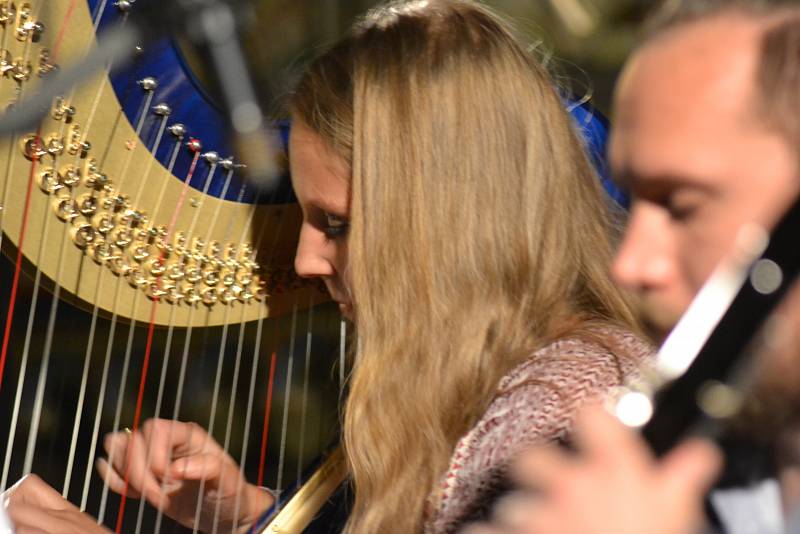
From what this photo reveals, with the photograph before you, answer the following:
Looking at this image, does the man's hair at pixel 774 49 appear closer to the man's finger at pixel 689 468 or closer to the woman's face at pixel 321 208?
the man's finger at pixel 689 468

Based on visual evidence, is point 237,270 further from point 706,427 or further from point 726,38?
point 706,427

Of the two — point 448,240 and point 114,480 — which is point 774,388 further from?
point 114,480

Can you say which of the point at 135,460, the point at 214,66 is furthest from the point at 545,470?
the point at 135,460

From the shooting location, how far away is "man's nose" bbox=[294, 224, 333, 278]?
1303 mm

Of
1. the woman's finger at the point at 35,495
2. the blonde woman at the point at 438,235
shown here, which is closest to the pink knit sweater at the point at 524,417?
the blonde woman at the point at 438,235

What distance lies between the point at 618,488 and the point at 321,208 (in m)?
0.78

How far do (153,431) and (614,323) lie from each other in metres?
0.49

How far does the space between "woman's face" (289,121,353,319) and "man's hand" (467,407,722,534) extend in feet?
2.46

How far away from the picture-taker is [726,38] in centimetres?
80

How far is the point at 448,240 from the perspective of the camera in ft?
4.07

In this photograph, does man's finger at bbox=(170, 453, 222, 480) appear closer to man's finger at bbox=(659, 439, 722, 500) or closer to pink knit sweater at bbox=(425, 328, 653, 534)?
pink knit sweater at bbox=(425, 328, 653, 534)

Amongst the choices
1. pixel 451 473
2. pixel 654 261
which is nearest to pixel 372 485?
pixel 451 473

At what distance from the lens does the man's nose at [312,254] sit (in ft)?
4.27

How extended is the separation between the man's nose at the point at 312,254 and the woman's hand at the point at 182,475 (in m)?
0.23
